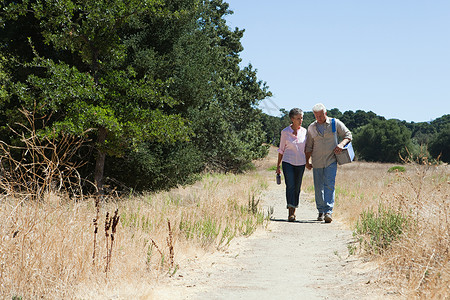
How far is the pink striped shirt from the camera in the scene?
903 centimetres

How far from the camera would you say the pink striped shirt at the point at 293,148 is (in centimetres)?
903

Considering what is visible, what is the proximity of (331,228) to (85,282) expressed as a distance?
17.3 feet

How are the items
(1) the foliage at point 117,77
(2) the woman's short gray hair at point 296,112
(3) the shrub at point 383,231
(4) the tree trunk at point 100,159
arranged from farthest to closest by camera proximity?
(4) the tree trunk at point 100,159, (1) the foliage at point 117,77, (2) the woman's short gray hair at point 296,112, (3) the shrub at point 383,231

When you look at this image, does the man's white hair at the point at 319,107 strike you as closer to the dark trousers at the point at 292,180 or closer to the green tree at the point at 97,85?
the dark trousers at the point at 292,180

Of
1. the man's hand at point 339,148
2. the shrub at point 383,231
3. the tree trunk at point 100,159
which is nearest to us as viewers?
the shrub at point 383,231

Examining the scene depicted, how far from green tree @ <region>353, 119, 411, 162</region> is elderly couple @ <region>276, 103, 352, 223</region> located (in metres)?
81.5

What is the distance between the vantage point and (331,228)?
8438mm

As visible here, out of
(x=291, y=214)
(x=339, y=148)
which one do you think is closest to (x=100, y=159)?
(x=291, y=214)

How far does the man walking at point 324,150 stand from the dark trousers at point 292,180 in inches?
13.1

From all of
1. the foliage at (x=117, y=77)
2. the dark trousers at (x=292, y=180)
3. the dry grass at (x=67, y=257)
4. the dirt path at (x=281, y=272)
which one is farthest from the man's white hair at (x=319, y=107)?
the foliage at (x=117, y=77)

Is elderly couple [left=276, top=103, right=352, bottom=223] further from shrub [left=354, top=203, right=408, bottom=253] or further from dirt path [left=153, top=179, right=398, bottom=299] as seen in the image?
shrub [left=354, top=203, right=408, bottom=253]

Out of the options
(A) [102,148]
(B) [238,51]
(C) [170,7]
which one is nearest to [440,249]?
Result: (A) [102,148]

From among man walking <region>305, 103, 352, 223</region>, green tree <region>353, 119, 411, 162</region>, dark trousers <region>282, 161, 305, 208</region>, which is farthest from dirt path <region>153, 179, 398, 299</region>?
green tree <region>353, 119, 411, 162</region>

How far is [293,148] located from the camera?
9039 millimetres
